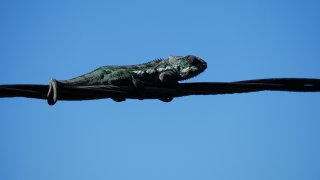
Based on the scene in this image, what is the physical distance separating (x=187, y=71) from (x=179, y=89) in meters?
3.26

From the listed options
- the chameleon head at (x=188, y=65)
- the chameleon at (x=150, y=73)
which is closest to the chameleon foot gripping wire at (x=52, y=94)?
the chameleon at (x=150, y=73)

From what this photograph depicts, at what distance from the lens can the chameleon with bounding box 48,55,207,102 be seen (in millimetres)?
9781

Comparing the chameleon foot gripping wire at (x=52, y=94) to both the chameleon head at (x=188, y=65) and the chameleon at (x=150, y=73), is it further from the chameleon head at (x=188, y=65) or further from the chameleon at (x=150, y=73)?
the chameleon head at (x=188, y=65)

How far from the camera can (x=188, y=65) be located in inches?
446

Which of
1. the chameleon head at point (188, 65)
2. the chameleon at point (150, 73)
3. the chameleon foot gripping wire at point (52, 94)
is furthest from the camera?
the chameleon head at point (188, 65)

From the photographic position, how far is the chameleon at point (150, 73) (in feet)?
32.1

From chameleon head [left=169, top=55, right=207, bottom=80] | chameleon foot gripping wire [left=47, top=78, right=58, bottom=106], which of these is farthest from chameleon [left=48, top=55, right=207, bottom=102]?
chameleon foot gripping wire [left=47, top=78, right=58, bottom=106]

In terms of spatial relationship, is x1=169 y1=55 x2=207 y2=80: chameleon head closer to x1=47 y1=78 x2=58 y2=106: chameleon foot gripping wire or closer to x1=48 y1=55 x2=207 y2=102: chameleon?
x1=48 y1=55 x2=207 y2=102: chameleon

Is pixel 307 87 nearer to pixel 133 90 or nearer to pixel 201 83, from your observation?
pixel 201 83

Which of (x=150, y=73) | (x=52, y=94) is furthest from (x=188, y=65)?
(x=52, y=94)

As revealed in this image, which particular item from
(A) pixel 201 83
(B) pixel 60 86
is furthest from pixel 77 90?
(A) pixel 201 83

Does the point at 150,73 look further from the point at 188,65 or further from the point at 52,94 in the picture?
the point at 52,94

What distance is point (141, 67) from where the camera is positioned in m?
10.5

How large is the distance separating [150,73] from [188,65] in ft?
3.51
